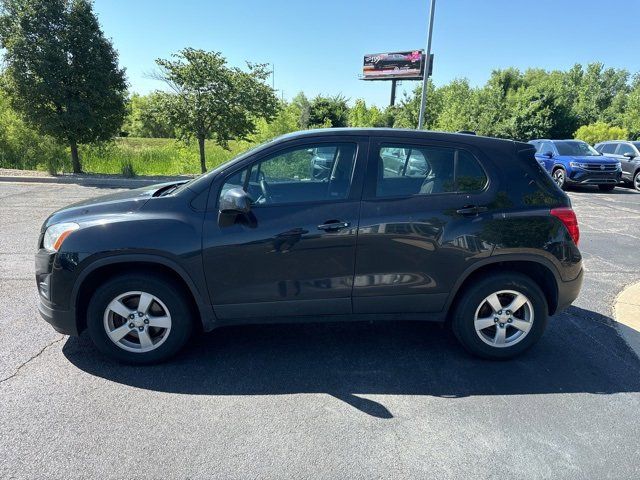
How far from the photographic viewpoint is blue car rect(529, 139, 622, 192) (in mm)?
14578

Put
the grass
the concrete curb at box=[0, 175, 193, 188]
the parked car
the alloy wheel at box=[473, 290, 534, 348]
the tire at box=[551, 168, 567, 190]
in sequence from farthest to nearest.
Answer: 1. the grass
2. the parked car
3. the tire at box=[551, 168, 567, 190]
4. the concrete curb at box=[0, 175, 193, 188]
5. the alloy wheel at box=[473, 290, 534, 348]

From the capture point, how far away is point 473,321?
3.39 metres

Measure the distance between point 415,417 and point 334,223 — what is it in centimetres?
144

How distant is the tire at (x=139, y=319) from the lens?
3.12 m

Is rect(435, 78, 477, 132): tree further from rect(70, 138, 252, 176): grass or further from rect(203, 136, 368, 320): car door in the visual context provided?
rect(203, 136, 368, 320): car door

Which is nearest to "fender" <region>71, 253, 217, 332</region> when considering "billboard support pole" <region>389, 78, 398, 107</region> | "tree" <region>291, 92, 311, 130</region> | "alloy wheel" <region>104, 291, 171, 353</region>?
"alloy wheel" <region>104, 291, 171, 353</region>

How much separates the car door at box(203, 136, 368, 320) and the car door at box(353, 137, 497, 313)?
5.2 inches

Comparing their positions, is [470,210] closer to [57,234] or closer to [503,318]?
[503,318]

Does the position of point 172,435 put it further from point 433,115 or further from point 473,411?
point 433,115

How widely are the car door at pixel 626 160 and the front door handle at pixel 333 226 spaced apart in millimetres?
17652

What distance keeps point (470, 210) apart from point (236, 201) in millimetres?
1782

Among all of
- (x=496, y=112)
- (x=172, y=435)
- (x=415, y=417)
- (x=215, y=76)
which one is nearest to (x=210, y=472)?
(x=172, y=435)

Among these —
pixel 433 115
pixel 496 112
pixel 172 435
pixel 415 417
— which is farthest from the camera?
pixel 433 115

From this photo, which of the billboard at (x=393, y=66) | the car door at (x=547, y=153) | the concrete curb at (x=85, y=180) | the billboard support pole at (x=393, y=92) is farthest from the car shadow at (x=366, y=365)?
the billboard support pole at (x=393, y=92)
